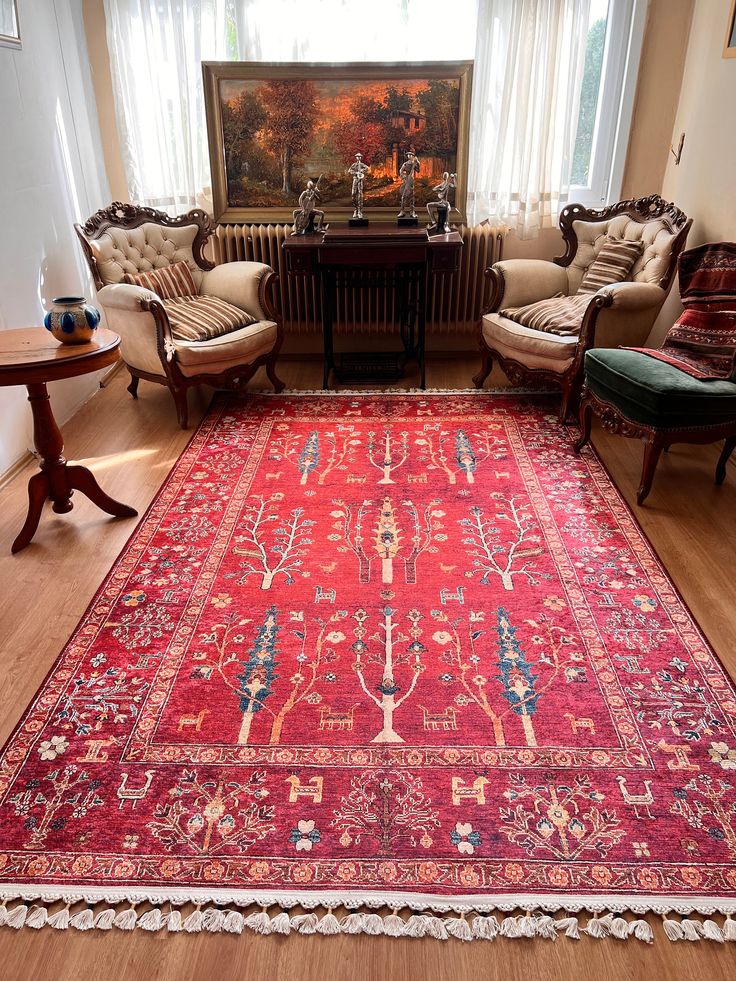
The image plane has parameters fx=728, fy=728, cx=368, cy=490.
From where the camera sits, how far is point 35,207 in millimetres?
3812

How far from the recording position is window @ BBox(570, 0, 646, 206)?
4.34m

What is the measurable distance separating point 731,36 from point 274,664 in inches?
152

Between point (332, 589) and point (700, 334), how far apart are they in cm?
209

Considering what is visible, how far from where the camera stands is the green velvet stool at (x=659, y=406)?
2943 mm

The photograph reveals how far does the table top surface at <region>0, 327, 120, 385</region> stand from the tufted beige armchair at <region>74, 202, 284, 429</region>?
0.95 m

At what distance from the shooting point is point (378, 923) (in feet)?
5.03

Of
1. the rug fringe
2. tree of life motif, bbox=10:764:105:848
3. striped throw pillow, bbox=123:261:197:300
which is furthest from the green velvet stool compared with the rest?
striped throw pillow, bbox=123:261:197:300

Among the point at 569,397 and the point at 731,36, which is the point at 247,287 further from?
the point at 731,36

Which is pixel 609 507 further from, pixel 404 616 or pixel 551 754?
pixel 551 754

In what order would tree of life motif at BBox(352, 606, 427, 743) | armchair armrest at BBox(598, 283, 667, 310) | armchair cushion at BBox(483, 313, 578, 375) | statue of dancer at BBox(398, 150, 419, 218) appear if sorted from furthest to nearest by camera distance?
statue of dancer at BBox(398, 150, 419, 218) → armchair cushion at BBox(483, 313, 578, 375) → armchair armrest at BBox(598, 283, 667, 310) → tree of life motif at BBox(352, 606, 427, 743)

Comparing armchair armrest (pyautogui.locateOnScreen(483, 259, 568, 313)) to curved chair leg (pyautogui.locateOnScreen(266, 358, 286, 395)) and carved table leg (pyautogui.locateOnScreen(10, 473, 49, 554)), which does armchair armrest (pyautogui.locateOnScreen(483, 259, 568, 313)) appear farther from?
carved table leg (pyautogui.locateOnScreen(10, 473, 49, 554))

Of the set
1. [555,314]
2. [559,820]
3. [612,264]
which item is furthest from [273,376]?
[559,820]

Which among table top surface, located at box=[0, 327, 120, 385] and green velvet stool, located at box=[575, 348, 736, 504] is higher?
table top surface, located at box=[0, 327, 120, 385]

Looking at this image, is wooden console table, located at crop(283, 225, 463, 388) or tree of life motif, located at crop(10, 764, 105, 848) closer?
tree of life motif, located at crop(10, 764, 105, 848)
